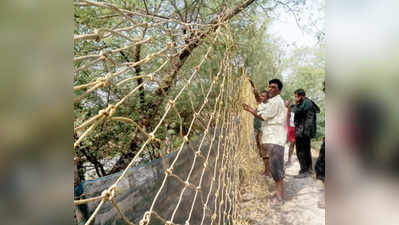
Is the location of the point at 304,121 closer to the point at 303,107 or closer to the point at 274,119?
the point at 303,107

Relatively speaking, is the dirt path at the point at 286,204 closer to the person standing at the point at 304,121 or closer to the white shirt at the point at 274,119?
the person standing at the point at 304,121

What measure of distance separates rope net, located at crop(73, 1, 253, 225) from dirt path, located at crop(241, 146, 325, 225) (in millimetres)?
593

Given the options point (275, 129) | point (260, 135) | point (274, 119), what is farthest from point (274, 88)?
point (260, 135)

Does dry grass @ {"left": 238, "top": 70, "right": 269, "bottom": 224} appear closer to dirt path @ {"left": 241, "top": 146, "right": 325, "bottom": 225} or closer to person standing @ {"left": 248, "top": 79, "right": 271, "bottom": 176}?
dirt path @ {"left": 241, "top": 146, "right": 325, "bottom": 225}

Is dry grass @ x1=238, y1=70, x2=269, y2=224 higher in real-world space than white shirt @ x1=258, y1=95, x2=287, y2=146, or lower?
lower

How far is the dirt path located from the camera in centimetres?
230

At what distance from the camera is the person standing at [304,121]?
3.16m

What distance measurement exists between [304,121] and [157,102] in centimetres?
237

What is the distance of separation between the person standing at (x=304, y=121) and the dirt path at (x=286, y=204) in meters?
0.50

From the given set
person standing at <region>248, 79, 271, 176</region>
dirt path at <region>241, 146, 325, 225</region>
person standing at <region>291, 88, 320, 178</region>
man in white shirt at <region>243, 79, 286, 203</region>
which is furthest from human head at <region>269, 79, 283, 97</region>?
dirt path at <region>241, 146, 325, 225</region>

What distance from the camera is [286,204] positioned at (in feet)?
8.54
